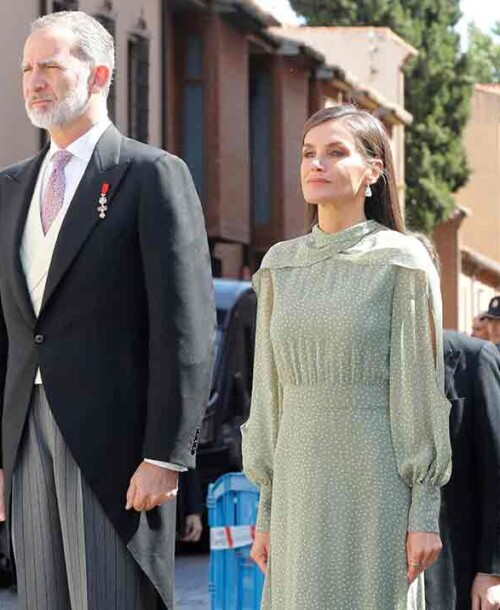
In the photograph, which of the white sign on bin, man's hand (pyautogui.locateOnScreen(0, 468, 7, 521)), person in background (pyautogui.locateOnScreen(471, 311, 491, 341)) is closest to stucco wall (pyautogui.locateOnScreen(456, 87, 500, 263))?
person in background (pyautogui.locateOnScreen(471, 311, 491, 341))

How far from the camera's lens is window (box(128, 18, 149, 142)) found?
84.1 ft

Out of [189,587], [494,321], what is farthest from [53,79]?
[189,587]

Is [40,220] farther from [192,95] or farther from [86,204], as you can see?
[192,95]

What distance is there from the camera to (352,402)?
15.2ft

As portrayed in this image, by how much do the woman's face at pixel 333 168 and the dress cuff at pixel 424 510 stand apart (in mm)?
719

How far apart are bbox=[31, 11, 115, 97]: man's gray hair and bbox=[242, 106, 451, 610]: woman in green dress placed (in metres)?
0.74

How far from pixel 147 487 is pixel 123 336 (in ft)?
1.30

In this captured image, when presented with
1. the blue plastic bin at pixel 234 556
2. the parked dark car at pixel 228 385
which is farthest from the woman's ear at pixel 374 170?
the parked dark car at pixel 228 385

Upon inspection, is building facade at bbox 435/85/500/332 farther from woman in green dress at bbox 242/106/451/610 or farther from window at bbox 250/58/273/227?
woman in green dress at bbox 242/106/451/610

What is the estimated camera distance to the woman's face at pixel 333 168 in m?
4.71

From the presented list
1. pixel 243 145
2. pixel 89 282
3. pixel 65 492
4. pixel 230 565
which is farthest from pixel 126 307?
pixel 243 145

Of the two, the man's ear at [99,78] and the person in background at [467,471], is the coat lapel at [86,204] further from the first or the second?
the person in background at [467,471]

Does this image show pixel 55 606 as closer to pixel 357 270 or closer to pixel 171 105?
pixel 357 270

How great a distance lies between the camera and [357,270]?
15.3 feet
